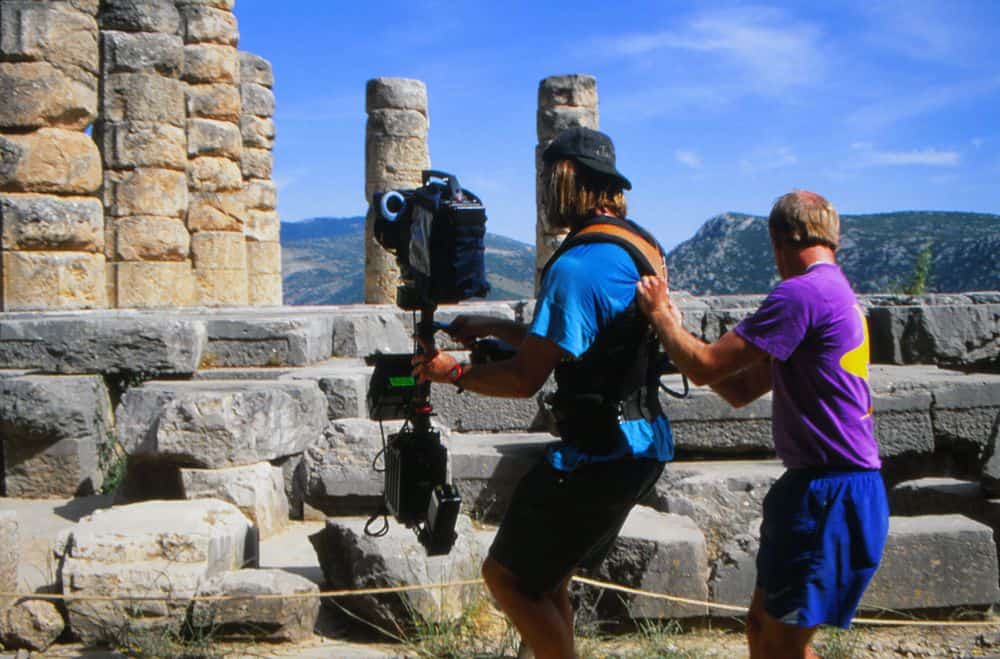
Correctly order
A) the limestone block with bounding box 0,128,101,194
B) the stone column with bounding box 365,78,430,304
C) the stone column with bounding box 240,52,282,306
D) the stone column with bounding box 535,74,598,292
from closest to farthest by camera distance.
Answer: the limestone block with bounding box 0,128,101,194
the stone column with bounding box 535,74,598,292
the stone column with bounding box 365,78,430,304
the stone column with bounding box 240,52,282,306

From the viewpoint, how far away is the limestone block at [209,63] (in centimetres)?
1700

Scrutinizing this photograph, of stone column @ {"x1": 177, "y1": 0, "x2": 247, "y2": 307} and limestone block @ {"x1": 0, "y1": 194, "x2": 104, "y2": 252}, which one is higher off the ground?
stone column @ {"x1": 177, "y1": 0, "x2": 247, "y2": 307}

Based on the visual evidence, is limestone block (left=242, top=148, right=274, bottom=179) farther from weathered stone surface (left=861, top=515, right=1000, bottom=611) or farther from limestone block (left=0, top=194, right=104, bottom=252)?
weathered stone surface (left=861, top=515, right=1000, bottom=611)

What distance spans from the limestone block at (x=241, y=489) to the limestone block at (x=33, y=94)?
643cm

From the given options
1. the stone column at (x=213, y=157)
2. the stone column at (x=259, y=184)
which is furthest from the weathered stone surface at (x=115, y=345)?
the stone column at (x=259, y=184)

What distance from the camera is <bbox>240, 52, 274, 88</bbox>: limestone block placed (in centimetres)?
2261

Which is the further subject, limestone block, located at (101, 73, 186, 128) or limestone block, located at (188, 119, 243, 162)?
limestone block, located at (188, 119, 243, 162)

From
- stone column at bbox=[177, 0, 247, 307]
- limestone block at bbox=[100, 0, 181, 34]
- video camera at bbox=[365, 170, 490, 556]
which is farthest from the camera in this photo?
stone column at bbox=[177, 0, 247, 307]

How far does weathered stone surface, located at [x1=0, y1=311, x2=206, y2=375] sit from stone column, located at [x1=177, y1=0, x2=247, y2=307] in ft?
28.0

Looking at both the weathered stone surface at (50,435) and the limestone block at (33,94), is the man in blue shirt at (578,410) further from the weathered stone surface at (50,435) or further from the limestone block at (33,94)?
the limestone block at (33,94)

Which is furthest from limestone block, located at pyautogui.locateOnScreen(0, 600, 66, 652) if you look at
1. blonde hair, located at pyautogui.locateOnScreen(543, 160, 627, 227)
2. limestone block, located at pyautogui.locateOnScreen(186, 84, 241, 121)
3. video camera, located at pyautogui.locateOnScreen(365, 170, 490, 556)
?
limestone block, located at pyautogui.locateOnScreen(186, 84, 241, 121)

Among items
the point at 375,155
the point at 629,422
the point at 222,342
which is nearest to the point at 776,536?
the point at 629,422

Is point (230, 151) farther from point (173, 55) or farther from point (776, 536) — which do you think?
point (776, 536)

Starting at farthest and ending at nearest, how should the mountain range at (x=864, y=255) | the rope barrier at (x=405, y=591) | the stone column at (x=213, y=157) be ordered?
the mountain range at (x=864, y=255), the stone column at (x=213, y=157), the rope barrier at (x=405, y=591)
